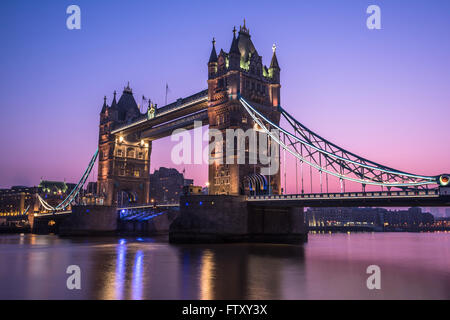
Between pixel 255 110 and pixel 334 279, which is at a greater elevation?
pixel 255 110

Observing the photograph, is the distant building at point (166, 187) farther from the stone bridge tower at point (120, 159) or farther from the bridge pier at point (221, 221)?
the bridge pier at point (221, 221)

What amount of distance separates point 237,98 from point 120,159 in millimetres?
38647

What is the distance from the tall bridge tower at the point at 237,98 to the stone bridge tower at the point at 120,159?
30.5m

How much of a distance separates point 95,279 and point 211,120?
35.9m

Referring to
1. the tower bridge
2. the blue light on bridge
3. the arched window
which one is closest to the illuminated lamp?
the tower bridge

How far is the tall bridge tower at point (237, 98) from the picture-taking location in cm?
5072

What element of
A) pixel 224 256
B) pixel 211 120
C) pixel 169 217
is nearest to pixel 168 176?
pixel 169 217

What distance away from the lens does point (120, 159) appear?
8138cm

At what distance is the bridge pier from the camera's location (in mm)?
44250

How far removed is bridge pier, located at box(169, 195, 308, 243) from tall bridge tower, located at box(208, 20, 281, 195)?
390cm

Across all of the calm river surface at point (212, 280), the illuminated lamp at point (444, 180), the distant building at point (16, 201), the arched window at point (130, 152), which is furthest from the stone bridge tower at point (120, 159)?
the distant building at point (16, 201)

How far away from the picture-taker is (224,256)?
31.9 meters

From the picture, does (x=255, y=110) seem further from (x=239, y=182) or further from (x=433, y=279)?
(x=433, y=279)

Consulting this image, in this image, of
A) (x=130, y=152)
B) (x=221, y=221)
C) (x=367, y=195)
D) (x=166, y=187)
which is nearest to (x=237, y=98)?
(x=221, y=221)
